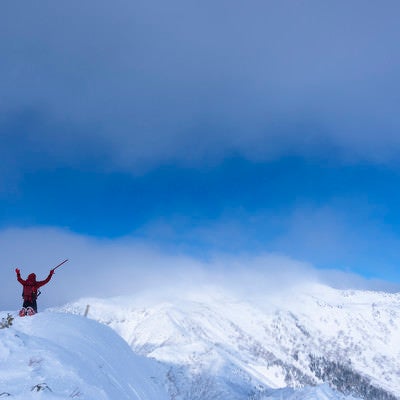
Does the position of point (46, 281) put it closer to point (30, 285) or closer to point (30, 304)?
point (30, 285)

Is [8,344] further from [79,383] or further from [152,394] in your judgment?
[152,394]

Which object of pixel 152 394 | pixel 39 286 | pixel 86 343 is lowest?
pixel 152 394

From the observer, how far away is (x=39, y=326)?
56.1 feet

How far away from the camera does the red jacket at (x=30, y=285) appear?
73.7ft

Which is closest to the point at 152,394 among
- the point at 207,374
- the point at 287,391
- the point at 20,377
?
the point at 20,377

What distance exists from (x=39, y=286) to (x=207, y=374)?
138532 millimetres

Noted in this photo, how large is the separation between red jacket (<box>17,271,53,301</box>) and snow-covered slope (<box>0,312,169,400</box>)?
360cm

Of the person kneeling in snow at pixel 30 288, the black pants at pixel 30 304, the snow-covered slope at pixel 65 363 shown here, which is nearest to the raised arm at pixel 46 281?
the person kneeling in snow at pixel 30 288

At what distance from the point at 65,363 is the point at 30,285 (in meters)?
12.2

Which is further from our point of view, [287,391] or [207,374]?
[207,374]

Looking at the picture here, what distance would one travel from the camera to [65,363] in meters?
12.2

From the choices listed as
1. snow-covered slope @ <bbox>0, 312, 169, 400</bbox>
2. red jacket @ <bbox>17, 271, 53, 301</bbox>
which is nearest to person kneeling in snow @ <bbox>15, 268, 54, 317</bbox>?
red jacket @ <bbox>17, 271, 53, 301</bbox>

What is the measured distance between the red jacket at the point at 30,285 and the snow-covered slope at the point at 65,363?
11.8 ft

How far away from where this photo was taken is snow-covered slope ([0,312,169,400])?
1023 centimetres
